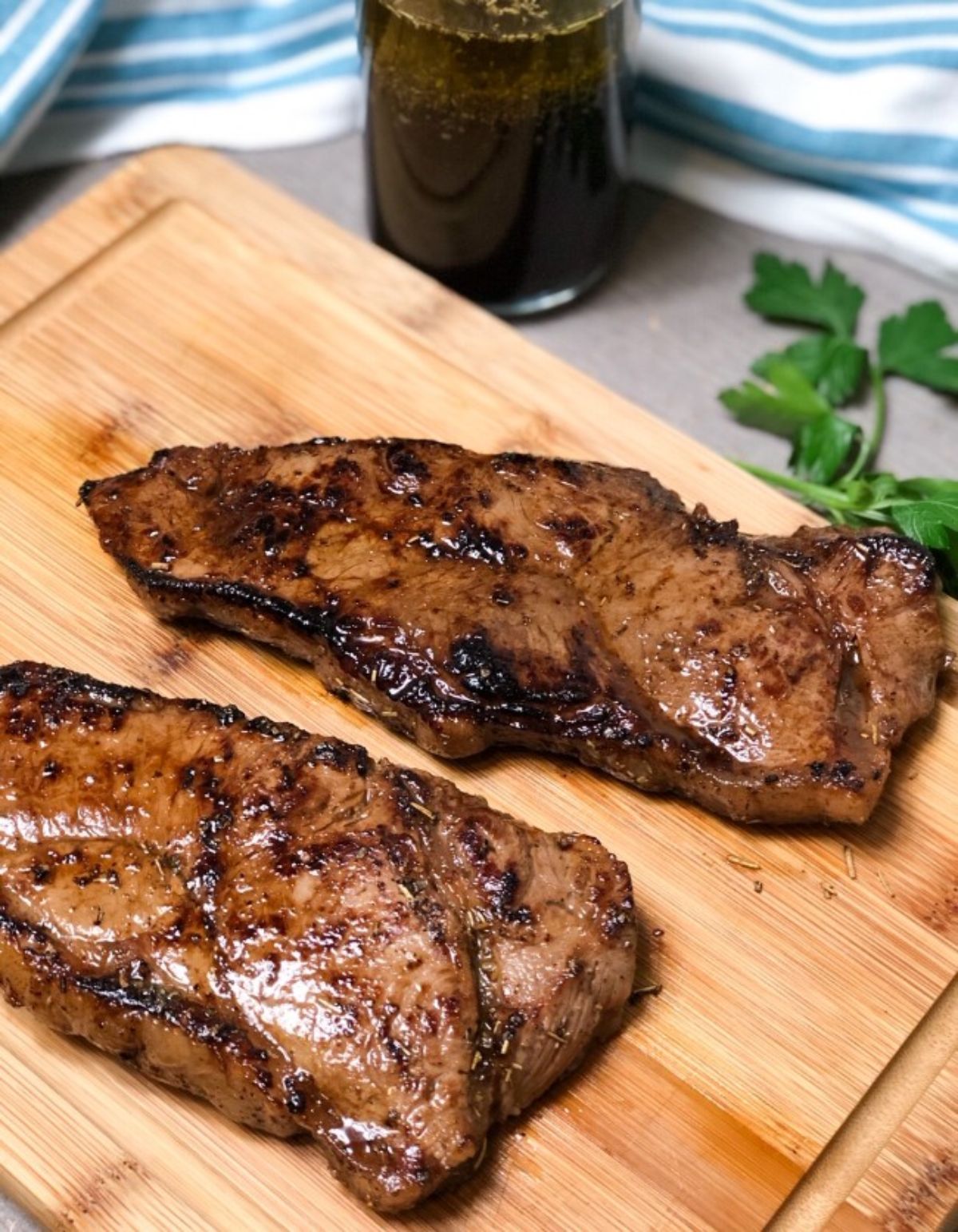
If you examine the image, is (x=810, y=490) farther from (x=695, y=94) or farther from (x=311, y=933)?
(x=311, y=933)

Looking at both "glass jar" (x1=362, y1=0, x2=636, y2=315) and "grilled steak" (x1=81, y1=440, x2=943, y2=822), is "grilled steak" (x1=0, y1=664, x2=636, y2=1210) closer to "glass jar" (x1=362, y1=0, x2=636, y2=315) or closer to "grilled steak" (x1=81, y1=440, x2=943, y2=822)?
"grilled steak" (x1=81, y1=440, x2=943, y2=822)

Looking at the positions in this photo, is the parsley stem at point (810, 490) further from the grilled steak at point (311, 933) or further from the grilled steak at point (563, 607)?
the grilled steak at point (311, 933)

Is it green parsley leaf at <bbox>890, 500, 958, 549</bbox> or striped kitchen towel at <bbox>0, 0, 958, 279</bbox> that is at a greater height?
striped kitchen towel at <bbox>0, 0, 958, 279</bbox>

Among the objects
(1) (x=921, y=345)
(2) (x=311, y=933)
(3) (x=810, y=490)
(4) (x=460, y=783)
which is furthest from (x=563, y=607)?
(1) (x=921, y=345)

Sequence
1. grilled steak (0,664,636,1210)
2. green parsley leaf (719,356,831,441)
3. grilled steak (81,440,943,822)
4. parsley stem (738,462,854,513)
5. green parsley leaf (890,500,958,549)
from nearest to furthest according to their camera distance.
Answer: grilled steak (0,664,636,1210) → grilled steak (81,440,943,822) → green parsley leaf (890,500,958,549) → parsley stem (738,462,854,513) → green parsley leaf (719,356,831,441)

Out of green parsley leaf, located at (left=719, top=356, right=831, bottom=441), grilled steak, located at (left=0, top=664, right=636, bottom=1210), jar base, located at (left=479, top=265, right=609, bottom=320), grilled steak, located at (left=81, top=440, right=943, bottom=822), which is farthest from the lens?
jar base, located at (left=479, top=265, right=609, bottom=320)

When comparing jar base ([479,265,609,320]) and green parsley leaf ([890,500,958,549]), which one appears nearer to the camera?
green parsley leaf ([890,500,958,549])

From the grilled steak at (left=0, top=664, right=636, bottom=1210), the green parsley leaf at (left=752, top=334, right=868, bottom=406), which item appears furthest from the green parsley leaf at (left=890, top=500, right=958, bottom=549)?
the grilled steak at (left=0, top=664, right=636, bottom=1210)
